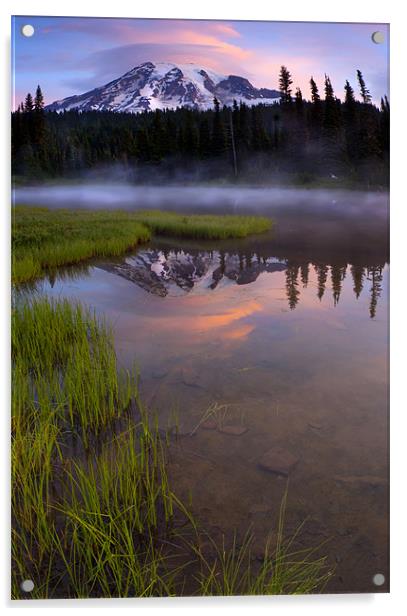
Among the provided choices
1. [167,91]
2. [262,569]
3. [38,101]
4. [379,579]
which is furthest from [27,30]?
[379,579]

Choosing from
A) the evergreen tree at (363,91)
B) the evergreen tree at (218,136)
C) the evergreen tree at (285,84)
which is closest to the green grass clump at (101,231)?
the evergreen tree at (218,136)

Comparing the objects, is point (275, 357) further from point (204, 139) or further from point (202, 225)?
point (204, 139)

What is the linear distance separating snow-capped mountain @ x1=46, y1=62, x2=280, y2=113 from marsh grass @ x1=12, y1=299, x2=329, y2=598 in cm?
87

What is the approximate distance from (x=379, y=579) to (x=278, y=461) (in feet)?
1.88

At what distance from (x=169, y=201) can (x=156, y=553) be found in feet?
4.54

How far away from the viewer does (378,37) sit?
247 cm

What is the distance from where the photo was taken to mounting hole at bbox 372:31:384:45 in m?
2.47

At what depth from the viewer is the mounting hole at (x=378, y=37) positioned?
247 cm

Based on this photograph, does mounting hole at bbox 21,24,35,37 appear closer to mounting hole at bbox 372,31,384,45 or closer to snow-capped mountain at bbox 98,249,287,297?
snow-capped mountain at bbox 98,249,287,297

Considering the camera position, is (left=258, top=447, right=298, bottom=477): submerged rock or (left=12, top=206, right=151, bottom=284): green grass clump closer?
(left=258, top=447, right=298, bottom=477): submerged rock

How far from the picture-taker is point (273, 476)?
2.28m

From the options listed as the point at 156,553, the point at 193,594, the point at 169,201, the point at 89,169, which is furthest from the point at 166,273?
the point at 193,594

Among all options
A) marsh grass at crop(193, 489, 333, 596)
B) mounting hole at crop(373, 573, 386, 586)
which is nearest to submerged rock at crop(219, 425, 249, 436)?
marsh grass at crop(193, 489, 333, 596)

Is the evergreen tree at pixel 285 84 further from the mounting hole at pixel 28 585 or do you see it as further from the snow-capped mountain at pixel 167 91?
the mounting hole at pixel 28 585
